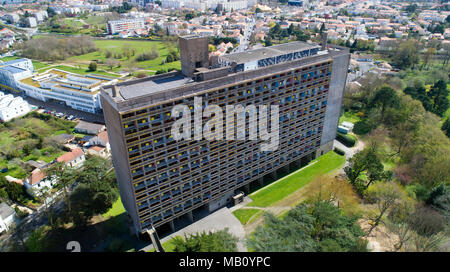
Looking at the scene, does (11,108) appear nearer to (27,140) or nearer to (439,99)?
(27,140)

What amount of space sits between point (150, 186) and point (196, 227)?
14.3m

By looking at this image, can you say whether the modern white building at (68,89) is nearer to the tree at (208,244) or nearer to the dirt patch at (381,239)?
the tree at (208,244)

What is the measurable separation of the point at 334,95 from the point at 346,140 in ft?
61.9

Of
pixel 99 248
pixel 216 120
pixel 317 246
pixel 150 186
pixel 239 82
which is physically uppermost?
pixel 239 82

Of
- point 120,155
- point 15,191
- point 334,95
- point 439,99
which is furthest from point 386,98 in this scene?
point 15,191

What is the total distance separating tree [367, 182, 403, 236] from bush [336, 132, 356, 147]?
20262 millimetres

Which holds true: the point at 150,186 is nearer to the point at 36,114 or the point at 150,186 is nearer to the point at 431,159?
the point at 431,159

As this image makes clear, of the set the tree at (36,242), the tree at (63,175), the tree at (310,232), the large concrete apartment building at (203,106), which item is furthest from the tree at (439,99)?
the tree at (36,242)

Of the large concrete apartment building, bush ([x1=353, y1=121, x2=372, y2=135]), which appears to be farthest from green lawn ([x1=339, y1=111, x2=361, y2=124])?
the large concrete apartment building

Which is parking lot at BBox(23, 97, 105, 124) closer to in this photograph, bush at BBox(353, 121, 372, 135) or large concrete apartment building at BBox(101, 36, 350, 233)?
large concrete apartment building at BBox(101, 36, 350, 233)

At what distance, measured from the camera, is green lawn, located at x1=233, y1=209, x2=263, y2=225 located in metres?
60.1

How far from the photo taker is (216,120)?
2126 inches

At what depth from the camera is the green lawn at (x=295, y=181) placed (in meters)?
65.8
